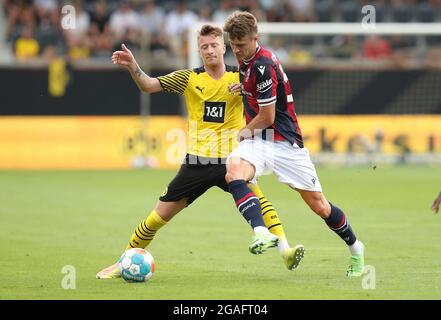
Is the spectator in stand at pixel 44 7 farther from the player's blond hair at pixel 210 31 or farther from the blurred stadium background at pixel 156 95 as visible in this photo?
the player's blond hair at pixel 210 31

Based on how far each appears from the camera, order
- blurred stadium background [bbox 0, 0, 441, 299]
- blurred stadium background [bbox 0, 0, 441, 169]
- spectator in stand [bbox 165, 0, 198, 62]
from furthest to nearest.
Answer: spectator in stand [bbox 165, 0, 198, 62], blurred stadium background [bbox 0, 0, 441, 169], blurred stadium background [bbox 0, 0, 441, 299]

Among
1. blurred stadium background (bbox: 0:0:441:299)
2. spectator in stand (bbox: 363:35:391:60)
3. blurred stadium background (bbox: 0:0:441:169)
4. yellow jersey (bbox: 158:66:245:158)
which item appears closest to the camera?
yellow jersey (bbox: 158:66:245:158)

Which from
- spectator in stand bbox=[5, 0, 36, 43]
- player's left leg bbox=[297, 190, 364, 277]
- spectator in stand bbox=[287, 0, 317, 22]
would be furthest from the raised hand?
spectator in stand bbox=[287, 0, 317, 22]

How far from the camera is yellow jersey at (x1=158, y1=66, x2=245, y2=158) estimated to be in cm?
953

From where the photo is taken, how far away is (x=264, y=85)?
29.2 ft

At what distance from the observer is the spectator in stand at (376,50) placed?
2647cm

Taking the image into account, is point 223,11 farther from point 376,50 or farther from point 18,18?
point 18,18

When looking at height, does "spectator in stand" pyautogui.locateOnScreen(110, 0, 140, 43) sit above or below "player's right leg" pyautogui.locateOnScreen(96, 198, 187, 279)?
above

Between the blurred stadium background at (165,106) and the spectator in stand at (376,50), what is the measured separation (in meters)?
0.04

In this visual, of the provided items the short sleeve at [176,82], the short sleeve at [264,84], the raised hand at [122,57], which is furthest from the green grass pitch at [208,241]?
the raised hand at [122,57]

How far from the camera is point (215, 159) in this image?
31.0 feet

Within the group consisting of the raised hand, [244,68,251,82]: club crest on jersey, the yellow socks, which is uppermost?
the raised hand

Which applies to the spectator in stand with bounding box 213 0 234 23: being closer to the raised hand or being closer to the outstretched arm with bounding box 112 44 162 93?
the outstretched arm with bounding box 112 44 162 93

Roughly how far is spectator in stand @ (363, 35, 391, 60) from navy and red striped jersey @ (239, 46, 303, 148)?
685 inches
